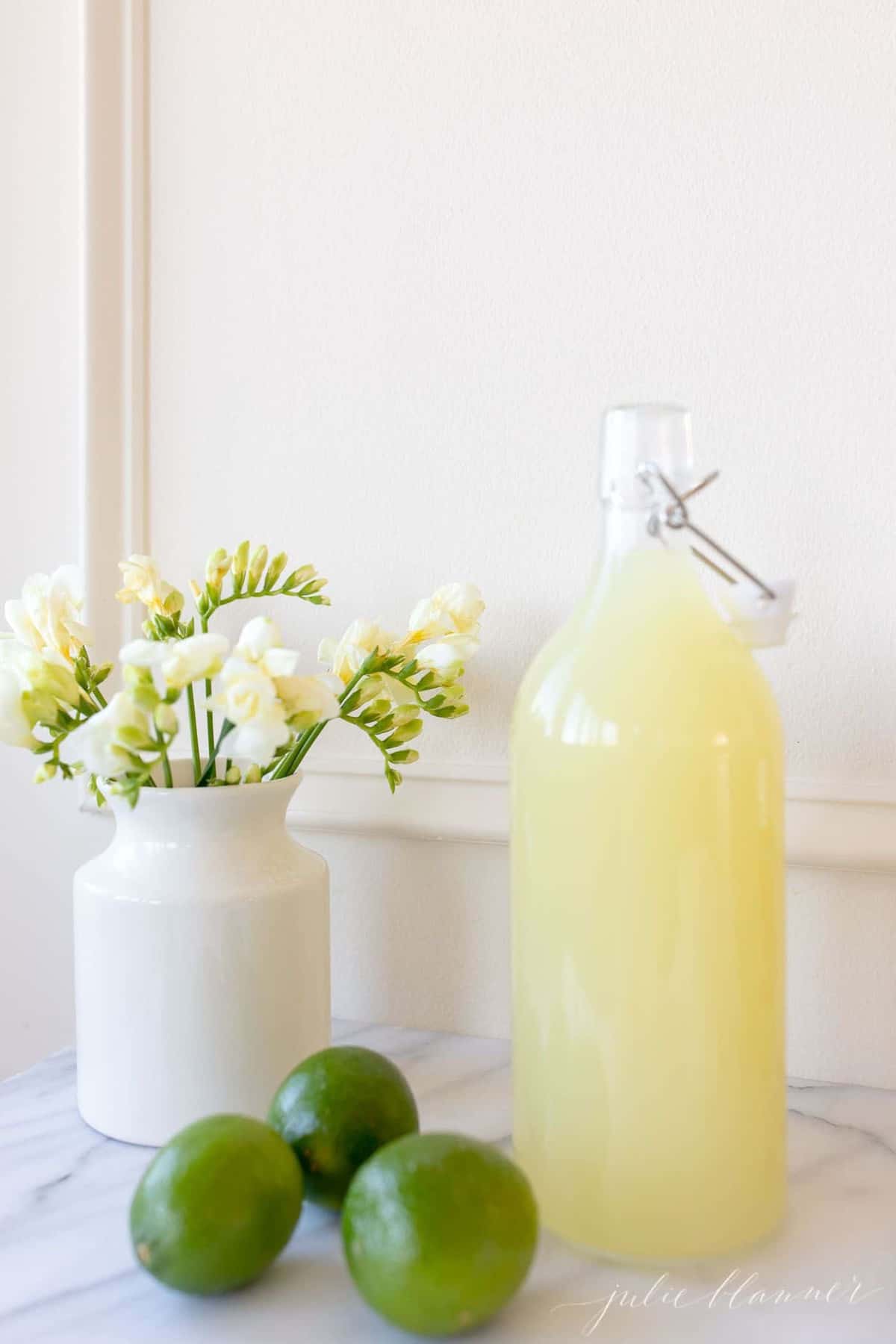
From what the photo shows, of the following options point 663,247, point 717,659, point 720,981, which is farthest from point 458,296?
point 720,981

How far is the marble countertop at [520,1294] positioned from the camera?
47 centimetres

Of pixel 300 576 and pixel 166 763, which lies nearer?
pixel 166 763

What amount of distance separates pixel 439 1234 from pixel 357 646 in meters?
0.34

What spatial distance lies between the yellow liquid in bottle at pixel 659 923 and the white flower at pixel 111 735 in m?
0.19

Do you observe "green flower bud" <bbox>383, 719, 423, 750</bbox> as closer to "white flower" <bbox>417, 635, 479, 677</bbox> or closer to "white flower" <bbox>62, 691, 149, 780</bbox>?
"white flower" <bbox>417, 635, 479, 677</bbox>

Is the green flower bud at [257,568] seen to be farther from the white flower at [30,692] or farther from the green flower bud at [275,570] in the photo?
the white flower at [30,692]

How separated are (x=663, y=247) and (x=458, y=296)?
0.14 m

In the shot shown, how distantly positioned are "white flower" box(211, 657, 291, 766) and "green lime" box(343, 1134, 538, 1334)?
0.19 m

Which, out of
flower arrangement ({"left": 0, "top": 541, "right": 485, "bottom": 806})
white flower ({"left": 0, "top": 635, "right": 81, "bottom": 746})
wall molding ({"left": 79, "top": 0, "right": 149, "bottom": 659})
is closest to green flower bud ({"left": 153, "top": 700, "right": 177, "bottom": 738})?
flower arrangement ({"left": 0, "top": 541, "right": 485, "bottom": 806})

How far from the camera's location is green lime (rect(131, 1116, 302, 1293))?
464 millimetres

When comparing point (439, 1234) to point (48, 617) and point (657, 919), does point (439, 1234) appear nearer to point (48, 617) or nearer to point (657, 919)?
point (657, 919)

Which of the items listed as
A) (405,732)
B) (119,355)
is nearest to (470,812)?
(405,732)

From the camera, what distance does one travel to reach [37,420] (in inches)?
36.2

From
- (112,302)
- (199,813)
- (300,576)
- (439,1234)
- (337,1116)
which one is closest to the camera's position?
(439,1234)
